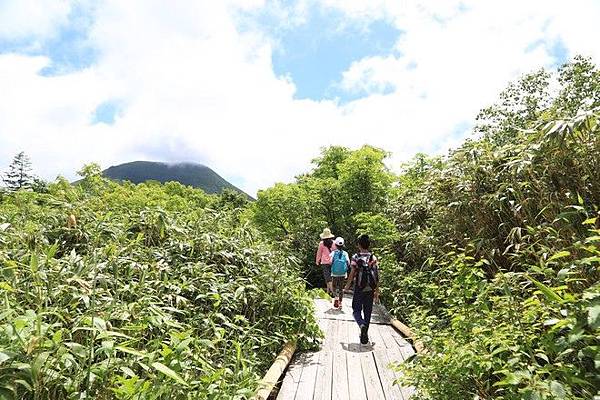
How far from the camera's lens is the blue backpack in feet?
25.8

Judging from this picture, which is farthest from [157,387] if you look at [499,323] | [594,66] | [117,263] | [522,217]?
[594,66]

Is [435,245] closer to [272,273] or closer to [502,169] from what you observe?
[502,169]

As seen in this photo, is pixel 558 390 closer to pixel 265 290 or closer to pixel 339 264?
pixel 265 290

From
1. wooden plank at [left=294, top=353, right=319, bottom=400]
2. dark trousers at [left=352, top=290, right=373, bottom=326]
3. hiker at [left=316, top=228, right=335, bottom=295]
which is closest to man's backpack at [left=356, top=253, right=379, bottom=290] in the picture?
dark trousers at [left=352, top=290, right=373, bottom=326]

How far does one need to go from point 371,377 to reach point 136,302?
8.70 feet

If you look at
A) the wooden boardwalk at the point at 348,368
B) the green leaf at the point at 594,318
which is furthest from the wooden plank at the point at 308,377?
the green leaf at the point at 594,318

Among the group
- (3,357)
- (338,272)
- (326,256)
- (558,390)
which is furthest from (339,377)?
(326,256)


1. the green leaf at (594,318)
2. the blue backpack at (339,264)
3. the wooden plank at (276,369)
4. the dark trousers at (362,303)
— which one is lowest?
the wooden plank at (276,369)

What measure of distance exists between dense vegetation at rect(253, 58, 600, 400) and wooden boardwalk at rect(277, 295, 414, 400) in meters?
0.51

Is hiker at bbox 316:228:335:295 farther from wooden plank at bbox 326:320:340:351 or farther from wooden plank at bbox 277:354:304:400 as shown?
wooden plank at bbox 277:354:304:400

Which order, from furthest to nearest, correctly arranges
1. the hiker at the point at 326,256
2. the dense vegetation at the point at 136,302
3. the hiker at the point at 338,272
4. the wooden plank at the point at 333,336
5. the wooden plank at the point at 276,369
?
the hiker at the point at 326,256
the hiker at the point at 338,272
the wooden plank at the point at 333,336
the wooden plank at the point at 276,369
the dense vegetation at the point at 136,302

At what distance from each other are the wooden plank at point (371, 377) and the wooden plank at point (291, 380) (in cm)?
69

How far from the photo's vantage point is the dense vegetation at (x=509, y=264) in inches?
76.8

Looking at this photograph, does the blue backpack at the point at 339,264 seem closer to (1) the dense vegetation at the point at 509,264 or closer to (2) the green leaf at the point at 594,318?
(1) the dense vegetation at the point at 509,264
